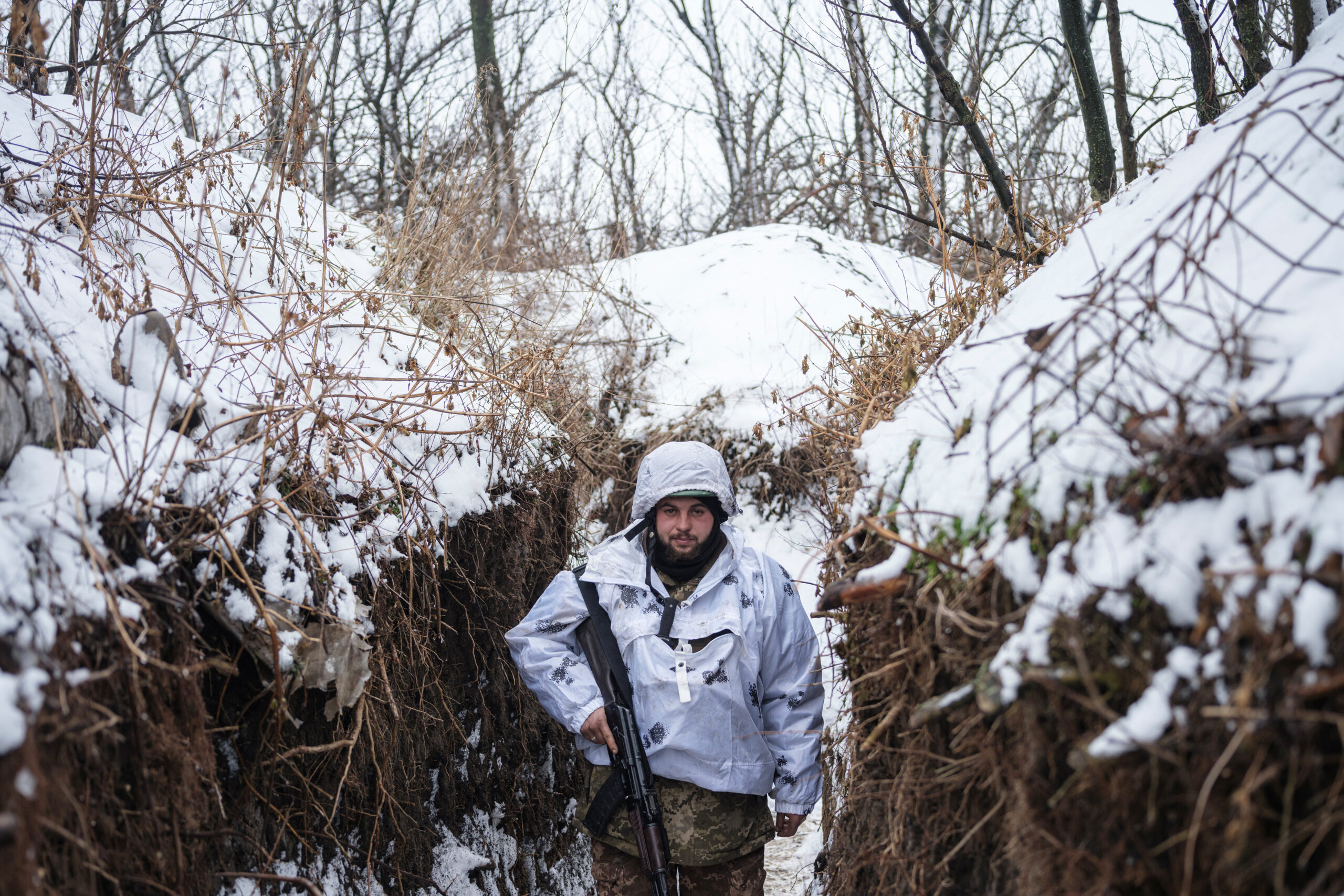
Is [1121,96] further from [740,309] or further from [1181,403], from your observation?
[740,309]

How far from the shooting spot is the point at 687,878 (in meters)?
2.75

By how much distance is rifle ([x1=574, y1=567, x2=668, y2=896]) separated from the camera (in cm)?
260

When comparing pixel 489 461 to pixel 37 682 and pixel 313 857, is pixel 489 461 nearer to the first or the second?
pixel 313 857

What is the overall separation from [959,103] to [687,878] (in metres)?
3.10

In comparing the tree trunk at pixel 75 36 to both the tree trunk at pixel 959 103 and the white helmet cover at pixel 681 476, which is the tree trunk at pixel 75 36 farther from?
the tree trunk at pixel 959 103

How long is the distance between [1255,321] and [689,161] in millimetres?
12635

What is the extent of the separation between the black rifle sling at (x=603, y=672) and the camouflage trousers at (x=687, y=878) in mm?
139

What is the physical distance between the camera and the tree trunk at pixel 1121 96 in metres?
3.55

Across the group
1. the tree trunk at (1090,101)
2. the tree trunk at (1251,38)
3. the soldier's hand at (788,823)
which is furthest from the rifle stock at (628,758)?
the tree trunk at (1251,38)

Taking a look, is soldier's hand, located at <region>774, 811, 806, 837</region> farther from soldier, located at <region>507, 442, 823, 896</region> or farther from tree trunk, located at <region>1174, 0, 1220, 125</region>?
tree trunk, located at <region>1174, 0, 1220, 125</region>

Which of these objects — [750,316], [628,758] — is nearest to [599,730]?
[628,758]

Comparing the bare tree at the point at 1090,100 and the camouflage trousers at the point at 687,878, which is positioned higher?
the bare tree at the point at 1090,100

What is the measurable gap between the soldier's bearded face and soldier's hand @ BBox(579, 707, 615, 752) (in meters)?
0.59

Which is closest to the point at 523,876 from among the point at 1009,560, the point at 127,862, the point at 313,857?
the point at 313,857
